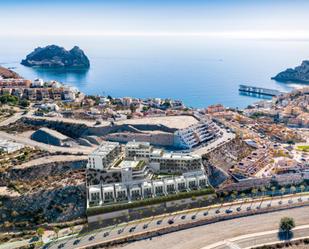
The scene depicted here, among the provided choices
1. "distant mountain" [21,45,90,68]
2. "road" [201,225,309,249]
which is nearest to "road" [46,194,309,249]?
"road" [201,225,309,249]

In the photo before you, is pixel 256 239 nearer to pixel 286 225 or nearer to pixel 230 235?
pixel 230 235

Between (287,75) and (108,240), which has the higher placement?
(287,75)

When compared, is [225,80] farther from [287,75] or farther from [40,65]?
[40,65]

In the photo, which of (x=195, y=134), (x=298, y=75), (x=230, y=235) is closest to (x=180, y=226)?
(x=230, y=235)

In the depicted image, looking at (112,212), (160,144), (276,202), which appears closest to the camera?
(112,212)

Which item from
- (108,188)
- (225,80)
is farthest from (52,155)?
(225,80)
